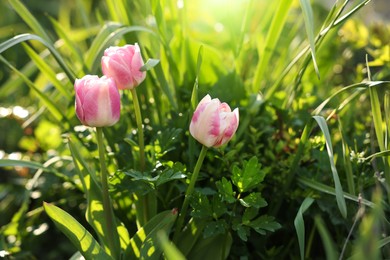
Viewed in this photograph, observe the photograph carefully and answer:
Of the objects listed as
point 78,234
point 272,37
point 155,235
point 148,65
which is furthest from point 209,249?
point 272,37

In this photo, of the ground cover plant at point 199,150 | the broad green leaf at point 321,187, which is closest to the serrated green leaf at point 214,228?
the ground cover plant at point 199,150

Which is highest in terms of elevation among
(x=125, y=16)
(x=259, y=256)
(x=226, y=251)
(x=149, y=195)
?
(x=125, y=16)

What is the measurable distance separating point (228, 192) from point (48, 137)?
0.82 metres

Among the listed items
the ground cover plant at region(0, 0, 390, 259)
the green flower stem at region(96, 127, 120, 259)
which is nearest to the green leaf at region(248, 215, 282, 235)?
the ground cover plant at region(0, 0, 390, 259)

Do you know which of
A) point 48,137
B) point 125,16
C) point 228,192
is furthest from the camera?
point 48,137

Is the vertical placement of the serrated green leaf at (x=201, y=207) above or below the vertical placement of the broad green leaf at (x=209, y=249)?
above

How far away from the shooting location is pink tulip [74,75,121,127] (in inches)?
35.7

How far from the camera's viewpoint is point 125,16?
1.32 meters

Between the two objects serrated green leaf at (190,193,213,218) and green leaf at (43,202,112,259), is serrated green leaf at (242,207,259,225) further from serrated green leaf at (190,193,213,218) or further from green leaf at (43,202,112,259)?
green leaf at (43,202,112,259)

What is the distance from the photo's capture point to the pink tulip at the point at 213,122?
902 millimetres

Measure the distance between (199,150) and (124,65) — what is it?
314mm

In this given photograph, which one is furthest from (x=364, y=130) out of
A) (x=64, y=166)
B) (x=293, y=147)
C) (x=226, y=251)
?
(x=64, y=166)

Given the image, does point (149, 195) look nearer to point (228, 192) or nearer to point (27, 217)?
point (228, 192)

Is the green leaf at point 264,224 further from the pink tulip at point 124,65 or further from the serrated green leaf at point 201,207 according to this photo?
the pink tulip at point 124,65
